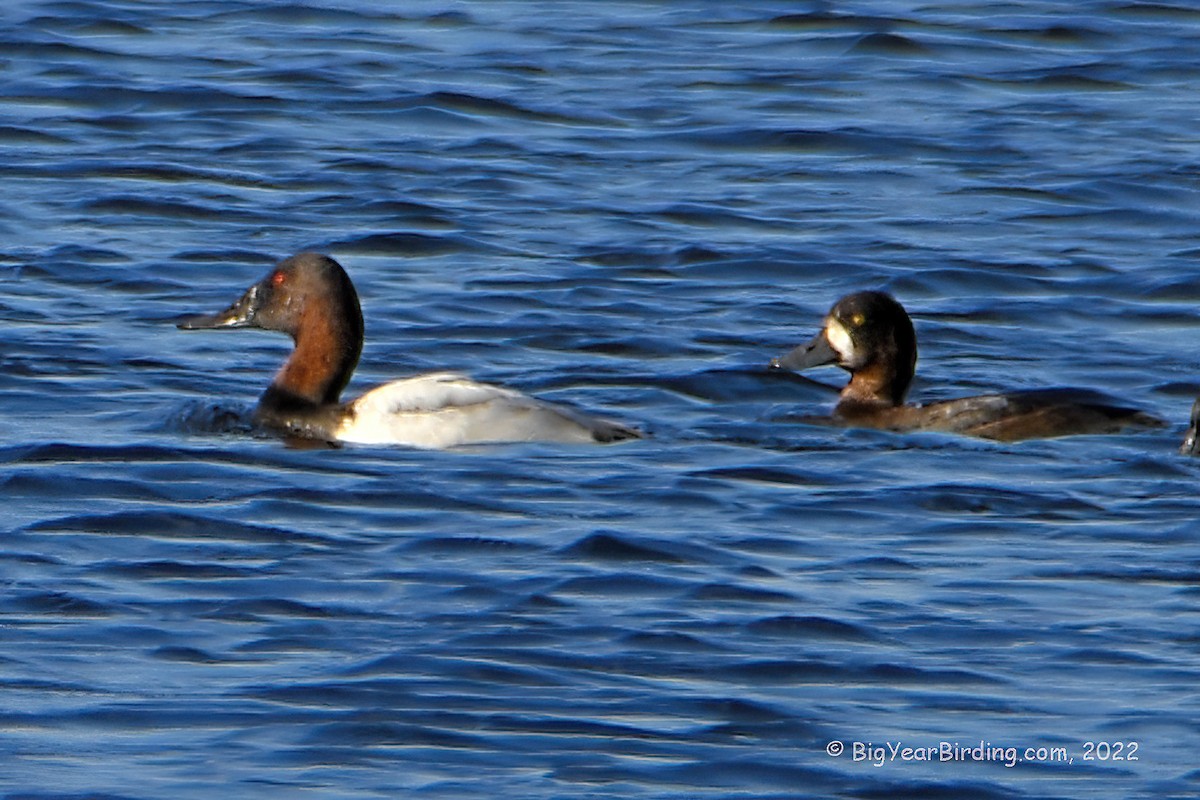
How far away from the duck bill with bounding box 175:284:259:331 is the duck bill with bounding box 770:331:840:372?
7.19 feet

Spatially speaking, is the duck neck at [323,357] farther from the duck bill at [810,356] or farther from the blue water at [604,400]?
the duck bill at [810,356]

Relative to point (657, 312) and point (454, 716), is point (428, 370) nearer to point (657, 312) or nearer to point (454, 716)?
point (657, 312)

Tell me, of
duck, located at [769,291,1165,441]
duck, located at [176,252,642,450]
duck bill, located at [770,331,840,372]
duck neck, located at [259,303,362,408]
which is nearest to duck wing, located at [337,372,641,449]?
duck, located at [176,252,642,450]

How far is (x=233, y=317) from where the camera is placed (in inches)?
455

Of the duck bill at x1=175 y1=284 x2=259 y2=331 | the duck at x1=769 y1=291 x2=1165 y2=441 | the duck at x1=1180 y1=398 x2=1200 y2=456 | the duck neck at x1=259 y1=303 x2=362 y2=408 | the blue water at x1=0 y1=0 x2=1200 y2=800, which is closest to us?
the blue water at x1=0 y1=0 x2=1200 y2=800

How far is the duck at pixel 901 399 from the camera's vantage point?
10680 mm

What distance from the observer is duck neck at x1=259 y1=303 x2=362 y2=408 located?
36.3 feet

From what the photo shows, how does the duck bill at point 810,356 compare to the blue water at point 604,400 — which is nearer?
the blue water at point 604,400

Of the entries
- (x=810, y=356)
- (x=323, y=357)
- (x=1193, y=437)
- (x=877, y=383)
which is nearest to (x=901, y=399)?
(x=877, y=383)

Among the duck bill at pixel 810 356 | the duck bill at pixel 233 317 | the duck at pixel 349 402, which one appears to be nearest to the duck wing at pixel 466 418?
the duck at pixel 349 402

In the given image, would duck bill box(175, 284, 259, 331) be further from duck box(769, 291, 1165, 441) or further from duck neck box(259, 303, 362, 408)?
duck box(769, 291, 1165, 441)

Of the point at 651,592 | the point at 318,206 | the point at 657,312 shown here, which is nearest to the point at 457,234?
the point at 318,206

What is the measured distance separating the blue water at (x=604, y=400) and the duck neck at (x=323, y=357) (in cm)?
32

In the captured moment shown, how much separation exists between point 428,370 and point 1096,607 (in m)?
4.50
